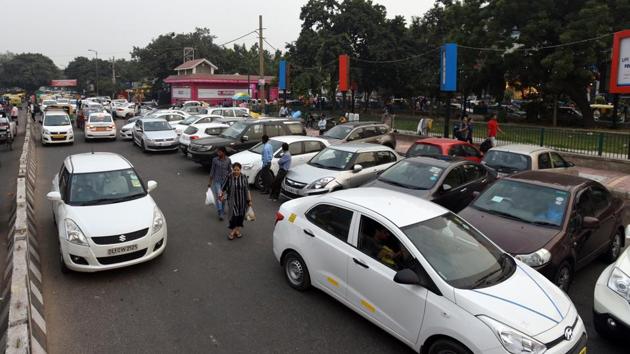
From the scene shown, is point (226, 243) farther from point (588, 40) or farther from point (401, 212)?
point (588, 40)

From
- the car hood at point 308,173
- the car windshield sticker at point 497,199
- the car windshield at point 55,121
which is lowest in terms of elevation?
the car hood at point 308,173

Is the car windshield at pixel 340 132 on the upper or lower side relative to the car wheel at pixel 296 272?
upper

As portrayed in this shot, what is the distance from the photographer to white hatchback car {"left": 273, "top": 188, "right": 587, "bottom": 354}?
157 inches

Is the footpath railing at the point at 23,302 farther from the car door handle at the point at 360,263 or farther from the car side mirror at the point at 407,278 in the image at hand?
the car side mirror at the point at 407,278

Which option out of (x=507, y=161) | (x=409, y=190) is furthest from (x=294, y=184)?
(x=507, y=161)

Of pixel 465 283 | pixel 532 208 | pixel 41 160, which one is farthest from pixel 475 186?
pixel 41 160

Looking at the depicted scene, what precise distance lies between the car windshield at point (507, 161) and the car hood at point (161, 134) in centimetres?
1277

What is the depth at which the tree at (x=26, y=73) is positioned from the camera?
97.2m

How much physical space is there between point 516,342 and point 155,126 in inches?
726

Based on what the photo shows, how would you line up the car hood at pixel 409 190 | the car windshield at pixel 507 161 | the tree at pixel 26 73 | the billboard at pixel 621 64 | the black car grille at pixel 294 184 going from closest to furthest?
the car hood at pixel 409 190 → the black car grille at pixel 294 184 → the car windshield at pixel 507 161 → the billboard at pixel 621 64 → the tree at pixel 26 73

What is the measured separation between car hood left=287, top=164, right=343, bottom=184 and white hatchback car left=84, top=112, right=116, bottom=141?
15.3m

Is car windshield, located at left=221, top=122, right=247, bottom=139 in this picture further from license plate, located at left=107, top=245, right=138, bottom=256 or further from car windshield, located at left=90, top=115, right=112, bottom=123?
car windshield, located at left=90, top=115, right=112, bottom=123

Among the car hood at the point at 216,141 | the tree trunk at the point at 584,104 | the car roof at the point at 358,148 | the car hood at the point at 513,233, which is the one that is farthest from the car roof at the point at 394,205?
the tree trunk at the point at 584,104

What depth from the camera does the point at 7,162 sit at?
17.3 metres
